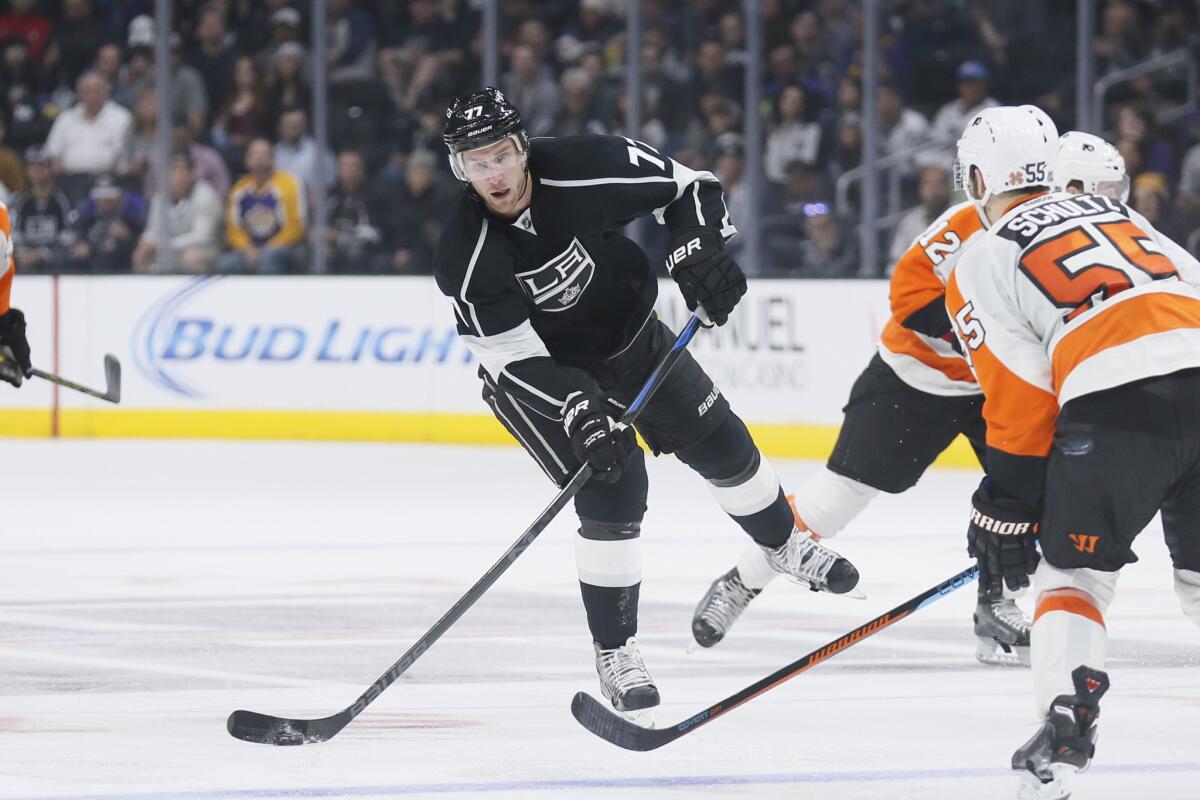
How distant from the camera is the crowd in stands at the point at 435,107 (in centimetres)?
947

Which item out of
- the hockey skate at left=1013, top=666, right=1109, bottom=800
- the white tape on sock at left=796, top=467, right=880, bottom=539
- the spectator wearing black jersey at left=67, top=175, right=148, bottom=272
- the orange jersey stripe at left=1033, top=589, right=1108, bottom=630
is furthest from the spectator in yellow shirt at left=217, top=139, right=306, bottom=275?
the hockey skate at left=1013, top=666, right=1109, bottom=800

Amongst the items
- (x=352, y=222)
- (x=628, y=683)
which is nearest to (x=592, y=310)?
(x=628, y=683)

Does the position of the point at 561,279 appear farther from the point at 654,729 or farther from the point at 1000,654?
the point at 1000,654

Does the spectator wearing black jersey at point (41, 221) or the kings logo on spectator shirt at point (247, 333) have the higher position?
the spectator wearing black jersey at point (41, 221)

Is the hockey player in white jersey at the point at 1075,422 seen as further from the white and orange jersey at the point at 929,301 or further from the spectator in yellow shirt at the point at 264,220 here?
the spectator in yellow shirt at the point at 264,220

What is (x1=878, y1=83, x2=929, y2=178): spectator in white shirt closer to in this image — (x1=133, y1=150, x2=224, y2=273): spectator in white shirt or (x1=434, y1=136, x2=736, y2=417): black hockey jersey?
(x1=133, y1=150, x2=224, y2=273): spectator in white shirt

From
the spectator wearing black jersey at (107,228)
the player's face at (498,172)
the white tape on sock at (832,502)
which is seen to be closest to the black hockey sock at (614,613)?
the player's face at (498,172)

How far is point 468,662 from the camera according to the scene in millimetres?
4602

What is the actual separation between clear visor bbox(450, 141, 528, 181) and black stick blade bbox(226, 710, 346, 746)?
1040 mm

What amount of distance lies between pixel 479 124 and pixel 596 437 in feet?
2.02

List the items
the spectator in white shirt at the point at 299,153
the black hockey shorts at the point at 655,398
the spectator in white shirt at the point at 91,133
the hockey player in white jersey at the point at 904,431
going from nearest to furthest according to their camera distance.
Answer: the black hockey shorts at the point at 655,398 < the hockey player in white jersey at the point at 904,431 < the spectator in white shirt at the point at 299,153 < the spectator in white shirt at the point at 91,133

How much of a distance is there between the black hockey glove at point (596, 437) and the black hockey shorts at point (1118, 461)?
930 mm

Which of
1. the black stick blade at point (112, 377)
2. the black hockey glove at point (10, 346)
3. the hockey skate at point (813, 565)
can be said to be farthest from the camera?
the black stick blade at point (112, 377)

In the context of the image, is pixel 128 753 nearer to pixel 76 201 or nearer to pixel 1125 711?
pixel 1125 711
